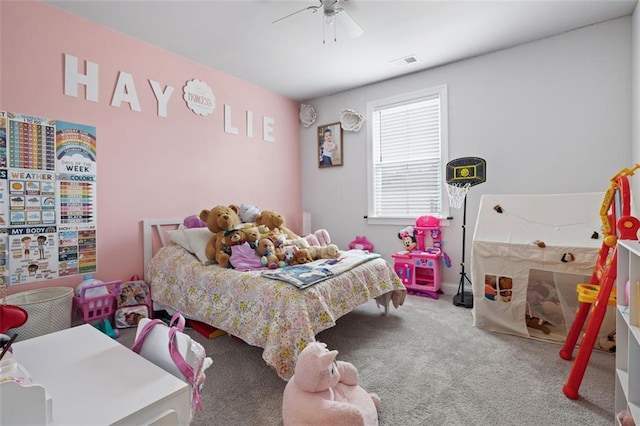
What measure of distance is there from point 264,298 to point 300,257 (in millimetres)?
758

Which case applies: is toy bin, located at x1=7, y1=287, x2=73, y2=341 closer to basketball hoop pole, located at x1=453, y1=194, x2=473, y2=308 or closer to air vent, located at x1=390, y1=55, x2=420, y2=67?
basketball hoop pole, located at x1=453, y1=194, x2=473, y2=308

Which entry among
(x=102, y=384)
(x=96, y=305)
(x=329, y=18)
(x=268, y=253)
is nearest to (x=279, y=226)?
(x=268, y=253)

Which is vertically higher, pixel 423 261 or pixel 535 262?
pixel 535 262

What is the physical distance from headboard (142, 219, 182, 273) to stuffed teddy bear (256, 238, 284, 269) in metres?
1.08

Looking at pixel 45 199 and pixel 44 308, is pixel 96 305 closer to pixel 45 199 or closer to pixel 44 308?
pixel 44 308

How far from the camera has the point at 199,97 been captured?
3395mm

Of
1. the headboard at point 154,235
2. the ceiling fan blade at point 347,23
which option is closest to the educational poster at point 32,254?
the headboard at point 154,235

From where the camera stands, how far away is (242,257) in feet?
8.44

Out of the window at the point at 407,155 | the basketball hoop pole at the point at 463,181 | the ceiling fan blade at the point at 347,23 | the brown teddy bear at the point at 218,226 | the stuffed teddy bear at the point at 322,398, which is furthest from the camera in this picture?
the window at the point at 407,155

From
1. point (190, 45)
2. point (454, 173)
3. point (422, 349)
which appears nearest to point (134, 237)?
point (190, 45)

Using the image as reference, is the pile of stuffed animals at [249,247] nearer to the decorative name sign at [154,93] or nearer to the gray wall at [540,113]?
the decorative name sign at [154,93]

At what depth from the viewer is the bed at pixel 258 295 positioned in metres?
1.83

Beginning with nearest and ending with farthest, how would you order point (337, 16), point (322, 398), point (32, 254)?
1. point (322, 398)
2. point (337, 16)
3. point (32, 254)

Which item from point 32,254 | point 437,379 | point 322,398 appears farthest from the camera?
point 32,254
